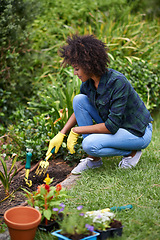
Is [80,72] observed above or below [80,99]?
above

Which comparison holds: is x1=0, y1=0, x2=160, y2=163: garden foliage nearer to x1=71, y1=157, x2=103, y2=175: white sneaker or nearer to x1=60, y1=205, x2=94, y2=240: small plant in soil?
x1=71, y1=157, x2=103, y2=175: white sneaker

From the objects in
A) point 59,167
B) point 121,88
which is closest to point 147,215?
point 121,88

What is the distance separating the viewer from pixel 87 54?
95.3 inches

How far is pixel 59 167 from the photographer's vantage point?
3131 millimetres

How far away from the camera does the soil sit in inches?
95.9

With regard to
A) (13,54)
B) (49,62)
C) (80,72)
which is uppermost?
(80,72)

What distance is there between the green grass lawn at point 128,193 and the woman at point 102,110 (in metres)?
0.16

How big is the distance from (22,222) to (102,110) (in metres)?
1.18

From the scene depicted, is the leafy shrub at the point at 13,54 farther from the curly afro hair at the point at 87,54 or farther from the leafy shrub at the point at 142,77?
the curly afro hair at the point at 87,54

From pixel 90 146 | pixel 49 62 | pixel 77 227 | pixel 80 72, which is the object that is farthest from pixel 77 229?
pixel 49 62

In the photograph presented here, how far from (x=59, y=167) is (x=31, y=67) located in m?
1.92

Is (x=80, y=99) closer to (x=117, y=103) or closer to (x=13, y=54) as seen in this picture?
(x=117, y=103)

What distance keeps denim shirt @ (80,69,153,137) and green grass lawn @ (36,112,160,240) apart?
36 centimetres

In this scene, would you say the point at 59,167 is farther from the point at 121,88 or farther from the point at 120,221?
the point at 120,221
